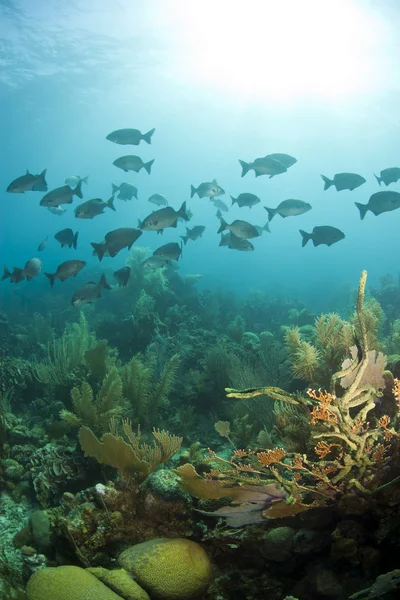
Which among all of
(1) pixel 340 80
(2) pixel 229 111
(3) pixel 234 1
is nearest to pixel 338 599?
(3) pixel 234 1

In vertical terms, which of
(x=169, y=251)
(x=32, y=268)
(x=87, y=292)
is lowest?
(x=87, y=292)

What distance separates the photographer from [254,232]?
341 inches

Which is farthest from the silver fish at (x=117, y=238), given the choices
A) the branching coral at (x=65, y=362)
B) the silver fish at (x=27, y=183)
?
the silver fish at (x=27, y=183)

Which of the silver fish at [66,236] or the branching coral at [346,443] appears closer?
the branching coral at [346,443]

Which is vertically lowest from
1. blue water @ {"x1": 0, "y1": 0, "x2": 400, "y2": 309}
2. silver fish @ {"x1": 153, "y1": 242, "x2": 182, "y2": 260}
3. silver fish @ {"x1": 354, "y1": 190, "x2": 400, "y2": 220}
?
silver fish @ {"x1": 153, "y1": 242, "x2": 182, "y2": 260}

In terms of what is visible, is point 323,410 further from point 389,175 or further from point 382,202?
point 389,175

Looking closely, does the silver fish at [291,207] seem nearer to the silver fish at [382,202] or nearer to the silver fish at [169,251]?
the silver fish at [382,202]

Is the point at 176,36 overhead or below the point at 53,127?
below

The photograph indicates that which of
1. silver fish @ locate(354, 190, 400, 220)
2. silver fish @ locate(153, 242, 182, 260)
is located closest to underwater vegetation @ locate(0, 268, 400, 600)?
silver fish @ locate(153, 242, 182, 260)

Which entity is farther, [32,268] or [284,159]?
[284,159]

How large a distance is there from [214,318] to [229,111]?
38.1m

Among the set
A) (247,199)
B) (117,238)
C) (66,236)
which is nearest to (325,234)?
(247,199)

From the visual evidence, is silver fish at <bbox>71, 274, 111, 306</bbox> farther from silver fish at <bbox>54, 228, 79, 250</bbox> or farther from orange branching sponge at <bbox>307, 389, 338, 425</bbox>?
orange branching sponge at <bbox>307, 389, 338, 425</bbox>

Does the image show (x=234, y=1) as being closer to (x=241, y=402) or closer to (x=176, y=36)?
(x=176, y=36)
